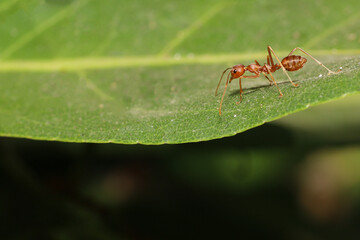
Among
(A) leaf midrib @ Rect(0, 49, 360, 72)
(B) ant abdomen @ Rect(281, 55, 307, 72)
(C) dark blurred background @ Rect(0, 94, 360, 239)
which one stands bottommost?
(C) dark blurred background @ Rect(0, 94, 360, 239)

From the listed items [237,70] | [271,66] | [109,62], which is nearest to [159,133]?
[237,70]

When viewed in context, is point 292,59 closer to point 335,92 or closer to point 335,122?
point 335,92

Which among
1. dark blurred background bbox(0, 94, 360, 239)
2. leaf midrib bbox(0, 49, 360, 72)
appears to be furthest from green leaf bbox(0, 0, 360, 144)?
dark blurred background bbox(0, 94, 360, 239)

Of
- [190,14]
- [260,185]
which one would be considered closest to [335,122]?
[260,185]

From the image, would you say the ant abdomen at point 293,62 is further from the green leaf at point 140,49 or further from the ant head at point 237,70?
the ant head at point 237,70

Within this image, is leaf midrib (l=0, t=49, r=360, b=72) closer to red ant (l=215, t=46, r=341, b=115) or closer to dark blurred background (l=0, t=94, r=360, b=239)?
red ant (l=215, t=46, r=341, b=115)

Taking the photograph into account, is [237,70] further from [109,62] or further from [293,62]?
[109,62]

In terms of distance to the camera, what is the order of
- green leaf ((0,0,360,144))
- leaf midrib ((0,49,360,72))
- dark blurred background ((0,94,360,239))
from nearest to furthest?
green leaf ((0,0,360,144)) → leaf midrib ((0,49,360,72)) → dark blurred background ((0,94,360,239))
